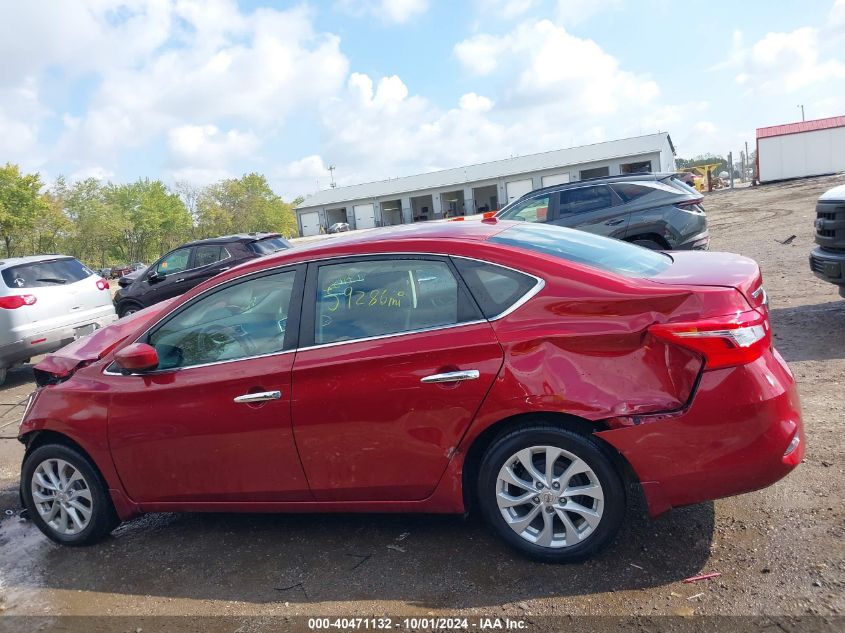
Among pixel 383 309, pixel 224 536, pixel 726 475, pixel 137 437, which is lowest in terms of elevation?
pixel 224 536

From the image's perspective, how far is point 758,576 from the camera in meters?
3.01

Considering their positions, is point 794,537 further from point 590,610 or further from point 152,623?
point 152,623

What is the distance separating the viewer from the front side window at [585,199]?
9828mm

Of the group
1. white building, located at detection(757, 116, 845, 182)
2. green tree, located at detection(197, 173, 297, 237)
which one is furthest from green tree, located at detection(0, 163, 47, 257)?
white building, located at detection(757, 116, 845, 182)

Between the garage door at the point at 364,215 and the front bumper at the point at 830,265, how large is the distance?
66146 mm

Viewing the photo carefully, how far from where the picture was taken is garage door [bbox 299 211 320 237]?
2960 inches

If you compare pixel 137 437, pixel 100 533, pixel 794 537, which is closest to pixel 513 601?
pixel 794 537

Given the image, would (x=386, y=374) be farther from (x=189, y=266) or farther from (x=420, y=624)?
(x=189, y=266)

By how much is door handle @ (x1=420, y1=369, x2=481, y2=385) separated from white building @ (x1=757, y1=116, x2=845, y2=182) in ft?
151

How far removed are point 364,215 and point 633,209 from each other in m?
64.4

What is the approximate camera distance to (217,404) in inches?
143

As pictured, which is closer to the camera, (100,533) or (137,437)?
(137,437)

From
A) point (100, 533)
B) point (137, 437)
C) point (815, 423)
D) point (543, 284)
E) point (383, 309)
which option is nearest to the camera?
point (543, 284)

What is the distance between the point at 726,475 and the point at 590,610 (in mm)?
850
